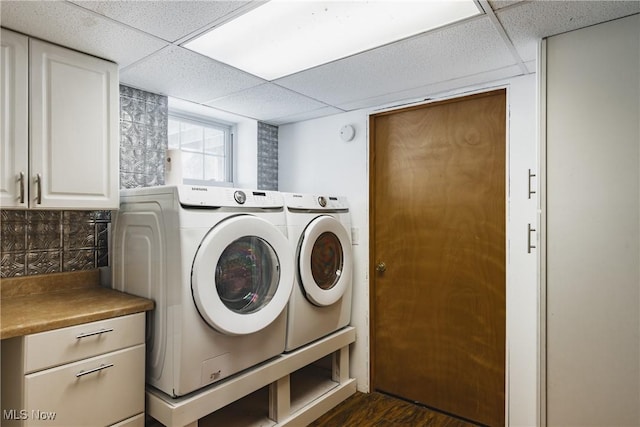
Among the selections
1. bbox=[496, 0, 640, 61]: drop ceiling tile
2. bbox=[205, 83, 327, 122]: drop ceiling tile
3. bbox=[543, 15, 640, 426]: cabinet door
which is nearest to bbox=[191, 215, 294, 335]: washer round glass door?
bbox=[205, 83, 327, 122]: drop ceiling tile

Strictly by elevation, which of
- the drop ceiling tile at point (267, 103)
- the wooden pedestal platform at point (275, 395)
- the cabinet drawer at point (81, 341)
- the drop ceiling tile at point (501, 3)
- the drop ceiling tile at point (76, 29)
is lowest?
the wooden pedestal platform at point (275, 395)

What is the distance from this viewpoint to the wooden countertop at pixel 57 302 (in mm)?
1491

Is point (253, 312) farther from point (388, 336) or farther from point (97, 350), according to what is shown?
point (388, 336)

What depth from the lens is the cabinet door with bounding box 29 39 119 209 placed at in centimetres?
171

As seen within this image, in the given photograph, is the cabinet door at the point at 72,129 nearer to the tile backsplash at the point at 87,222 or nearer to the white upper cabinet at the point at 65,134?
the white upper cabinet at the point at 65,134

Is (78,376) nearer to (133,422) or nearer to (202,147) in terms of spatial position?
(133,422)

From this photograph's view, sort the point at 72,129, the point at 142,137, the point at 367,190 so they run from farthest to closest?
the point at 367,190
the point at 142,137
the point at 72,129

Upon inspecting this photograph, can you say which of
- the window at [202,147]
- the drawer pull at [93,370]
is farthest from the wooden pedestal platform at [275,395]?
the window at [202,147]

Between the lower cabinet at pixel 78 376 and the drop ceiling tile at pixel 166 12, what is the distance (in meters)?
1.25

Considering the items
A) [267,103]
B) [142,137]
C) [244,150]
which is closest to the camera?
[142,137]

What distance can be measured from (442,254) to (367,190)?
69cm

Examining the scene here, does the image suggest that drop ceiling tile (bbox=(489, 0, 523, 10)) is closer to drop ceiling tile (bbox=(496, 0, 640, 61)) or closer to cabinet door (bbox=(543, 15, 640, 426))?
drop ceiling tile (bbox=(496, 0, 640, 61))

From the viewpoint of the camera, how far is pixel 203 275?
1.74 meters

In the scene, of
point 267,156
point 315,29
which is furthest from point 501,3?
point 267,156
